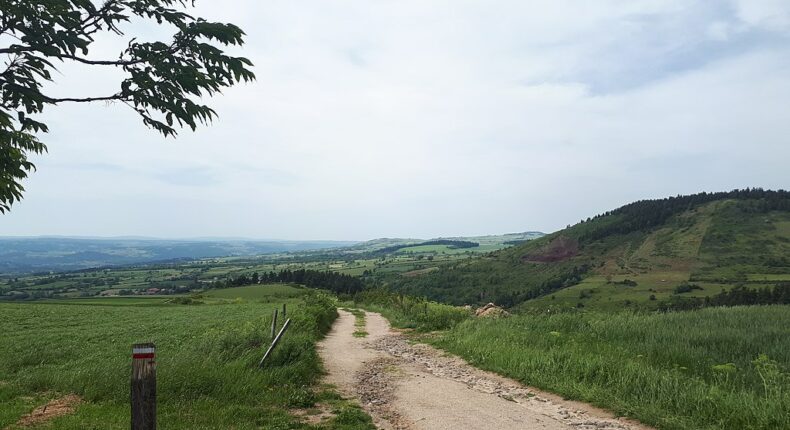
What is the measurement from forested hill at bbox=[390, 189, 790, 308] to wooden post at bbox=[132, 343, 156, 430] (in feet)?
361

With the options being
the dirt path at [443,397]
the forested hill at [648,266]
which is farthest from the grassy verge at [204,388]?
the forested hill at [648,266]

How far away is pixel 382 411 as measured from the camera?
11312mm

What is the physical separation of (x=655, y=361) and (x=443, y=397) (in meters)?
6.93

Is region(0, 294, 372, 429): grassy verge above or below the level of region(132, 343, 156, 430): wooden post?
below

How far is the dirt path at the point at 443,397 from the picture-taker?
10234mm

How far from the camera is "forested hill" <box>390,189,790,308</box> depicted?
4852 inches

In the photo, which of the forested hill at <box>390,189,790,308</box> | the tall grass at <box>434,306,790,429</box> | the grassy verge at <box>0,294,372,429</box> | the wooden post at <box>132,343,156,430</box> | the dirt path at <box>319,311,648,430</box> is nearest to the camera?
the wooden post at <box>132,343,156,430</box>

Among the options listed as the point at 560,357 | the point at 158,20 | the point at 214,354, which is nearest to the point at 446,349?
the point at 560,357

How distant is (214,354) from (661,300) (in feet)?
359

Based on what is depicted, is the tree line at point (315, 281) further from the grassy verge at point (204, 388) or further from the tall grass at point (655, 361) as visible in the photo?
the grassy verge at point (204, 388)

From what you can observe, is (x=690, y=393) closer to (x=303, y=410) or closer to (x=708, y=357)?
(x=708, y=357)

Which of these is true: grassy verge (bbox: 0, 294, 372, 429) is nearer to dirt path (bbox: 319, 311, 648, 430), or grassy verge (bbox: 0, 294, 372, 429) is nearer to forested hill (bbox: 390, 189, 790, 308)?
dirt path (bbox: 319, 311, 648, 430)

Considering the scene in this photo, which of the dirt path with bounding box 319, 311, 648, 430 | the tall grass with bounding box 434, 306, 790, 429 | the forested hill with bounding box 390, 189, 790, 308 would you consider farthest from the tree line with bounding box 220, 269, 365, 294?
the dirt path with bounding box 319, 311, 648, 430

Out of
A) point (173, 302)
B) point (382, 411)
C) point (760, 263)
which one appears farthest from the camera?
point (760, 263)
